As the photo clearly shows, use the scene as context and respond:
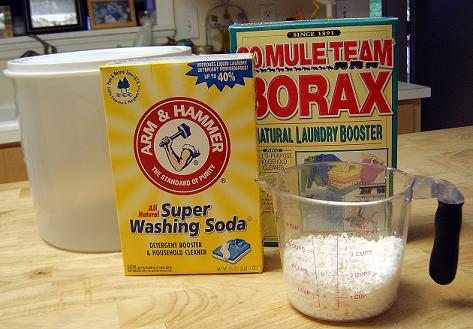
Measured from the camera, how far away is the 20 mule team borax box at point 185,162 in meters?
0.59

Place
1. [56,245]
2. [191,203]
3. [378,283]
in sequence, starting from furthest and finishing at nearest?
[56,245] → [191,203] → [378,283]

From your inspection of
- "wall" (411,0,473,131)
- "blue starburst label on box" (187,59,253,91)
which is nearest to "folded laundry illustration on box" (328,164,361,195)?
"blue starburst label on box" (187,59,253,91)

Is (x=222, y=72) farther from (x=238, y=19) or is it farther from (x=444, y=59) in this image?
(x=444, y=59)

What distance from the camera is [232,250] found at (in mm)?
634

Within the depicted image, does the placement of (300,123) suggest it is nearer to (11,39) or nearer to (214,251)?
(214,251)

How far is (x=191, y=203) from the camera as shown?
2.05 ft

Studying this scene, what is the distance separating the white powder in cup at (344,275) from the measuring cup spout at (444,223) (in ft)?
0.12

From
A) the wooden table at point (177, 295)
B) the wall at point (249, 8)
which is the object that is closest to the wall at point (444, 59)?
the wall at point (249, 8)

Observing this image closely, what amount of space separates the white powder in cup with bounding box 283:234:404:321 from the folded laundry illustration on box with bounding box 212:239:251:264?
92 mm

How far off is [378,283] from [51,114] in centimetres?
42

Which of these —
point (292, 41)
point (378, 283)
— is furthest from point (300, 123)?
point (378, 283)

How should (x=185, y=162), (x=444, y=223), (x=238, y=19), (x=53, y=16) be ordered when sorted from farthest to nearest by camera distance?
(x=238, y=19) → (x=53, y=16) → (x=185, y=162) → (x=444, y=223)

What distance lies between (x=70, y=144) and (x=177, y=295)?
0.22 meters

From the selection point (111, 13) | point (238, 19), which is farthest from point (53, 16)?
point (238, 19)
